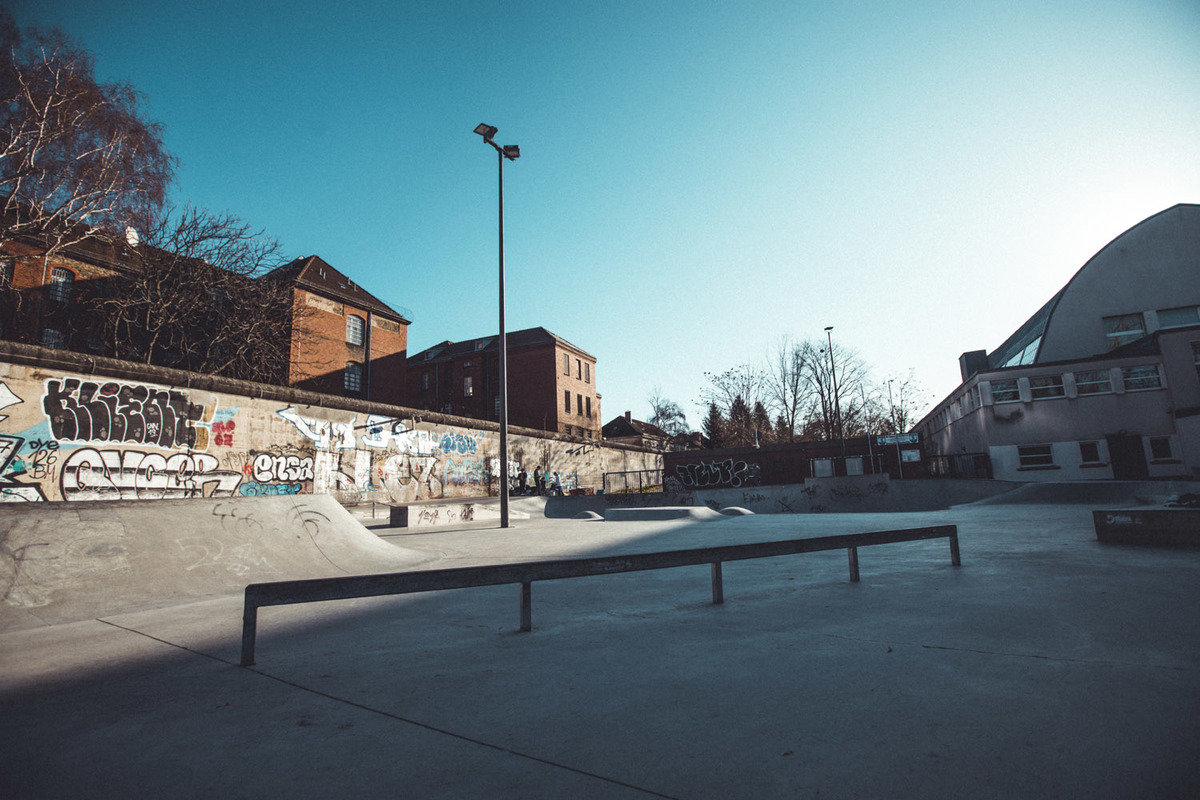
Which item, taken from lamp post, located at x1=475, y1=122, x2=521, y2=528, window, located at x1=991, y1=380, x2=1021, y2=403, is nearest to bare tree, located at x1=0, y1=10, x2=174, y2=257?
lamp post, located at x1=475, y1=122, x2=521, y2=528

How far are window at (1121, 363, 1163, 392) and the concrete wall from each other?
31.3m

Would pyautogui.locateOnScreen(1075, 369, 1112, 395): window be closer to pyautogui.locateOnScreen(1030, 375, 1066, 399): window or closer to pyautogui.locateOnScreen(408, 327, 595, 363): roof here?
pyautogui.locateOnScreen(1030, 375, 1066, 399): window

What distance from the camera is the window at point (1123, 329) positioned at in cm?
2948

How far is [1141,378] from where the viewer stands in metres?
24.6

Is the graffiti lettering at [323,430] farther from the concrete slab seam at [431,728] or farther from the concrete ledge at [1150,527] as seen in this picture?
the concrete ledge at [1150,527]

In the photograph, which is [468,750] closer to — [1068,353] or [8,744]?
[8,744]

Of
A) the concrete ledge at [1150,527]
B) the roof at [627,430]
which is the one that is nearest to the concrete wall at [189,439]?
the concrete ledge at [1150,527]

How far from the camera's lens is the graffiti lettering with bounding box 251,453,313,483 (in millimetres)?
16125

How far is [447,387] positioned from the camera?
46.5 metres

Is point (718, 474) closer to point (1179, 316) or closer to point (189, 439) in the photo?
point (1179, 316)

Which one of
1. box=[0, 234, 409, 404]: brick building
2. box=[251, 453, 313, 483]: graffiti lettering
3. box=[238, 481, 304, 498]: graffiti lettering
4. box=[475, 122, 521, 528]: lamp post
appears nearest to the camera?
box=[475, 122, 521, 528]: lamp post

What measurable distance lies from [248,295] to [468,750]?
25.2 meters

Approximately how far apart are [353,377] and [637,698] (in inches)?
1341

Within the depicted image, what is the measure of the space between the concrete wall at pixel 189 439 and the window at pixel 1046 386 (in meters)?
28.1
